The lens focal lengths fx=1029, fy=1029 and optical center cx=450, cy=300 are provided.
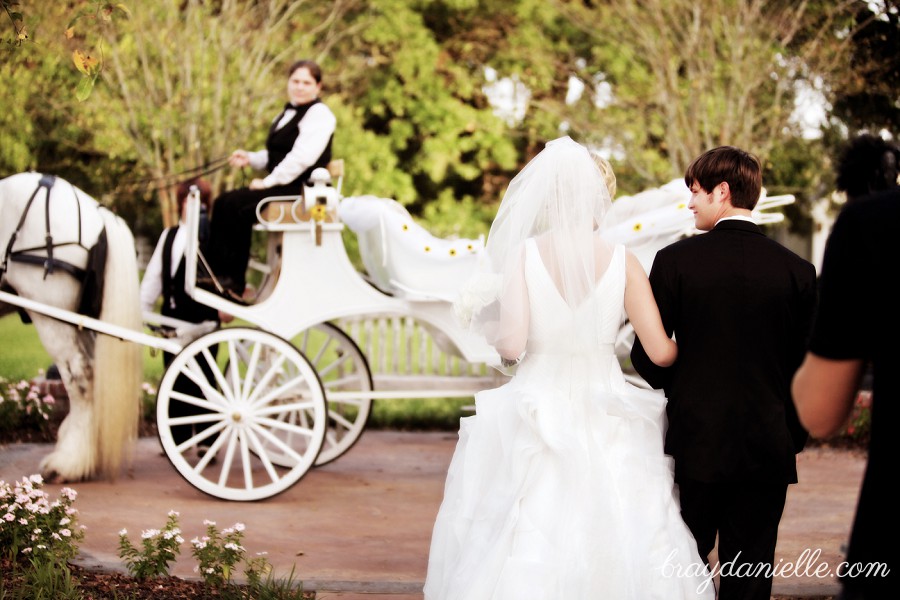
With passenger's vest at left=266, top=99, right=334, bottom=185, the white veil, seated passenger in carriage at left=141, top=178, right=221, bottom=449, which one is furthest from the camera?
seated passenger in carriage at left=141, top=178, right=221, bottom=449

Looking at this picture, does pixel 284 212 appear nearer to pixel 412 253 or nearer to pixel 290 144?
pixel 290 144

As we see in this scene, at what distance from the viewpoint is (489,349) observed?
6359mm

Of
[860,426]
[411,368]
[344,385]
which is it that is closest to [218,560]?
[344,385]

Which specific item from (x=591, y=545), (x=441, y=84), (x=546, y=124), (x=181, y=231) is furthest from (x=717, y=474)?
(x=441, y=84)

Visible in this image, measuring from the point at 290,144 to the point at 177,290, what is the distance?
151 cm

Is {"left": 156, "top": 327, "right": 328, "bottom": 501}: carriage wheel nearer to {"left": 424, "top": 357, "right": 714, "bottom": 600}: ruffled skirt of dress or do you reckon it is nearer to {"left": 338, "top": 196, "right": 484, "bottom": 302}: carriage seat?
{"left": 338, "top": 196, "right": 484, "bottom": 302}: carriage seat

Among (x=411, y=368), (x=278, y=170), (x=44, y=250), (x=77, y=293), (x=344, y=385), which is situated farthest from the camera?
(x=411, y=368)

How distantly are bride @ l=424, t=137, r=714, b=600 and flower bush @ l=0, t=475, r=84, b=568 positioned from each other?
1.62 meters

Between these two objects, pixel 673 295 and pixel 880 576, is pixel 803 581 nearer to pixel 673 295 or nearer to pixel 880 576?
pixel 673 295

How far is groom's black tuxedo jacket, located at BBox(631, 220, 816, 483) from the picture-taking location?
3.37m

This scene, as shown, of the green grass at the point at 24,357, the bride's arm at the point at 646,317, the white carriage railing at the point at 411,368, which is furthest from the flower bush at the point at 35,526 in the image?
the green grass at the point at 24,357

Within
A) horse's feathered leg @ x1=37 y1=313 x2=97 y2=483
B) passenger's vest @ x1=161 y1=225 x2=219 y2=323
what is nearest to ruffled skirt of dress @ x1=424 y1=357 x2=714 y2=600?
horse's feathered leg @ x1=37 y1=313 x2=97 y2=483

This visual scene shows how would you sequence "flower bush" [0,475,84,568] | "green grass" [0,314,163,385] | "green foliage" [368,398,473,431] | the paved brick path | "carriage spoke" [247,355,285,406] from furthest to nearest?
"green grass" [0,314,163,385], "green foliage" [368,398,473,431], "carriage spoke" [247,355,285,406], the paved brick path, "flower bush" [0,475,84,568]

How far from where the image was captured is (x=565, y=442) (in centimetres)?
363
